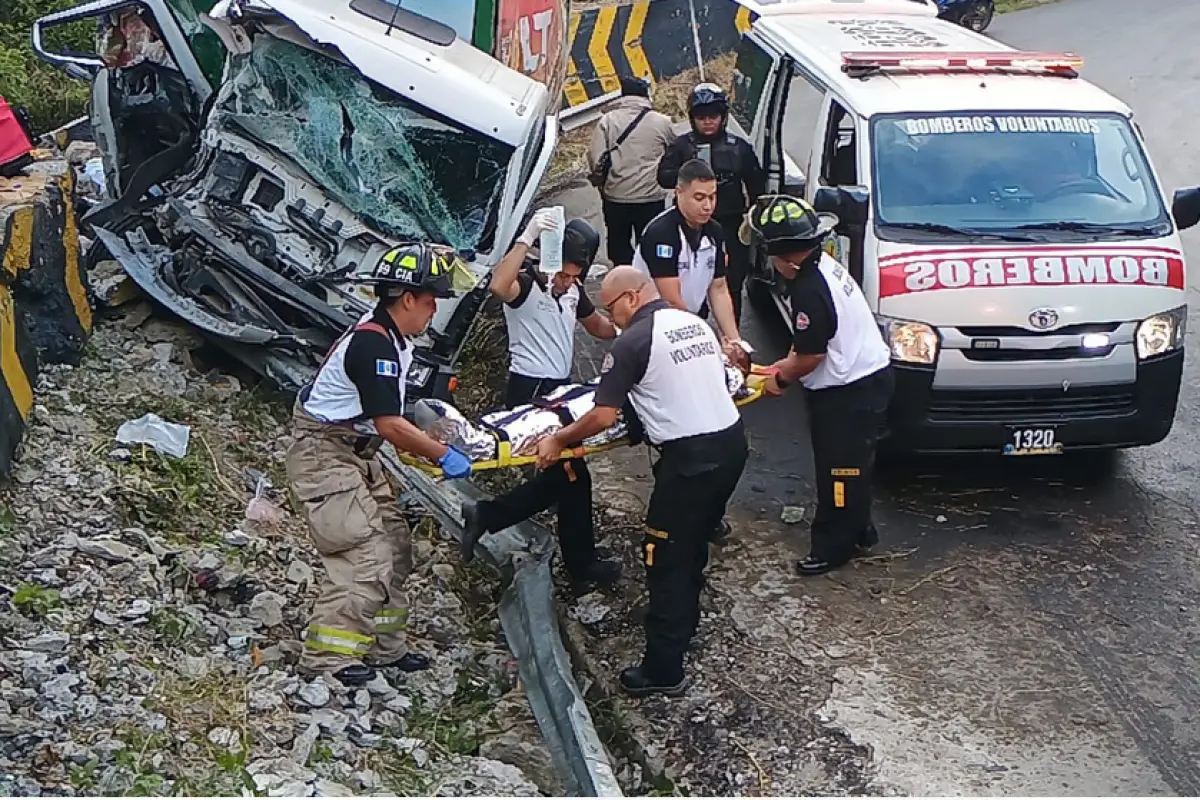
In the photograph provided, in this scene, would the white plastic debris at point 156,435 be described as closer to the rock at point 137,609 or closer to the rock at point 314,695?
the rock at point 137,609

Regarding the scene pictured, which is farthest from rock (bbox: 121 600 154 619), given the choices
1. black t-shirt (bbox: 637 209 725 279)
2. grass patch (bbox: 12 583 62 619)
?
Answer: black t-shirt (bbox: 637 209 725 279)

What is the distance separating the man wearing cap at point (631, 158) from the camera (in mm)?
8664

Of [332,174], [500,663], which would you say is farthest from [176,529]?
[332,174]

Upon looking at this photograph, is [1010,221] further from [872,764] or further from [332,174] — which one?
[332,174]

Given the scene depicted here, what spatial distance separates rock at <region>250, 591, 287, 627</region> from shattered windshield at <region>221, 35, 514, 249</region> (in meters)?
2.57

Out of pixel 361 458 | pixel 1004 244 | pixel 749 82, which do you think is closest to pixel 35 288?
pixel 361 458

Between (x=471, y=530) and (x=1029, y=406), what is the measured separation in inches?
109

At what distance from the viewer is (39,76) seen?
15.3 m

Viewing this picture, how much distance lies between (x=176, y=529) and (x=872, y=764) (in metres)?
3.22

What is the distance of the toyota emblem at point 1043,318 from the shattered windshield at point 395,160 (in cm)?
299

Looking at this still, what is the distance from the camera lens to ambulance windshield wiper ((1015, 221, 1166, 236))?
7.00 meters

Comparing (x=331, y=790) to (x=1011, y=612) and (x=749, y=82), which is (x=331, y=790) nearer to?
(x=1011, y=612)

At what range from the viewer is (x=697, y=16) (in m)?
16.4

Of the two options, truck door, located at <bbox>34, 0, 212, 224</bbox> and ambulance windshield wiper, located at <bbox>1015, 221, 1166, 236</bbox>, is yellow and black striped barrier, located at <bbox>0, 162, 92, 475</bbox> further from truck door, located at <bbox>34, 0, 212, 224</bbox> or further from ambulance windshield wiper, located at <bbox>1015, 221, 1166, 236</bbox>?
ambulance windshield wiper, located at <bbox>1015, 221, 1166, 236</bbox>
